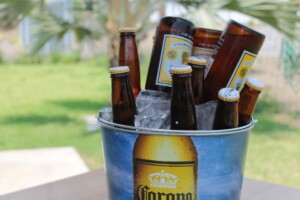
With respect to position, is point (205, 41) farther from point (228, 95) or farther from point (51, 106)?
point (51, 106)

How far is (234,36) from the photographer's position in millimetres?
589

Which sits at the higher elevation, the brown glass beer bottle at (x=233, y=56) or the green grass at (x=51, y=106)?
the brown glass beer bottle at (x=233, y=56)

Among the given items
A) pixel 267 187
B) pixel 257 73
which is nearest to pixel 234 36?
pixel 267 187

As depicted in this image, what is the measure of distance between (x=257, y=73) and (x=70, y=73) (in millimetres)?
3567

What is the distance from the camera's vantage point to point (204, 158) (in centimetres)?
53

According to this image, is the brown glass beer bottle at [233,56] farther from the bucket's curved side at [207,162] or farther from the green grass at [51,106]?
the green grass at [51,106]

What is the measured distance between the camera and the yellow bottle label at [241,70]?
59 cm

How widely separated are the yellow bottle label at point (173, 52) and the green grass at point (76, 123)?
1.84 meters

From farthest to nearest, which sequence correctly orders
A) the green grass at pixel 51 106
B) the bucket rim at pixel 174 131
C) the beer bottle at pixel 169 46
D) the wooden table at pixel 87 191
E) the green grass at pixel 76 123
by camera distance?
the green grass at pixel 51 106 < the green grass at pixel 76 123 < the wooden table at pixel 87 191 < the beer bottle at pixel 169 46 < the bucket rim at pixel 174 131

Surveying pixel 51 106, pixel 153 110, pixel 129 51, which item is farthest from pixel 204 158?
pixel 51 106

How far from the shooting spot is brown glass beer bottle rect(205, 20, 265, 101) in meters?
0.59

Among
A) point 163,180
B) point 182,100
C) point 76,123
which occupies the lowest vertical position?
point 76,123

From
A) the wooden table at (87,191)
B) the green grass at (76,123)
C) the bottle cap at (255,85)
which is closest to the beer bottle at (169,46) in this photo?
the bottle cap at (255,85)

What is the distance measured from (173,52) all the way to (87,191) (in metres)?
0.34
